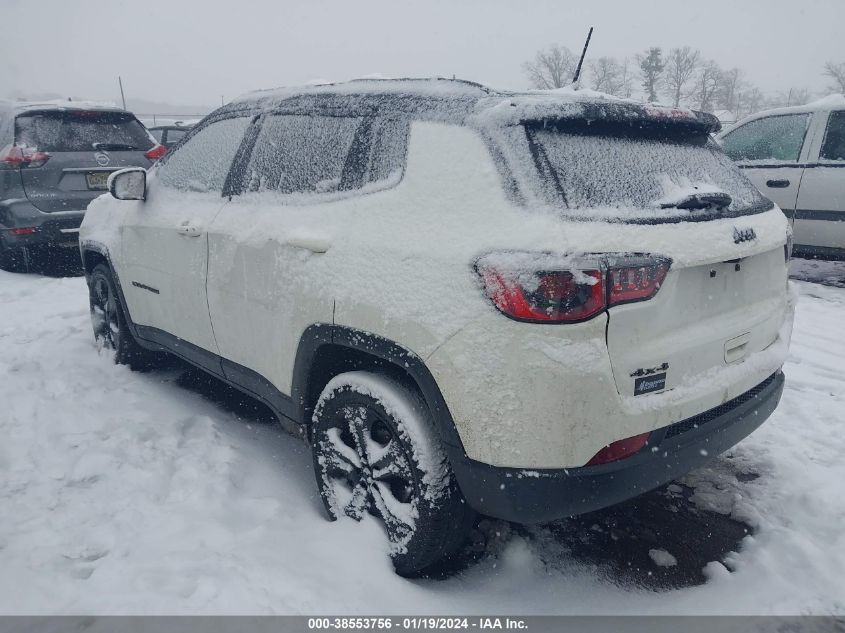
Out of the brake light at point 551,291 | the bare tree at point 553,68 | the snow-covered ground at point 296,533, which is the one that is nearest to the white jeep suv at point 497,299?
the brake light at point 551,291

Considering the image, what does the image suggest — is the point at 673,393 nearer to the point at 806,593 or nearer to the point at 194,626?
the point at 806,593

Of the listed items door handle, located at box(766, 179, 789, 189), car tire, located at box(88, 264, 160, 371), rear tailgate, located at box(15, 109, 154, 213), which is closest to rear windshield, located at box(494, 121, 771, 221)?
car tire, located at box(88, 264, 160, 371)

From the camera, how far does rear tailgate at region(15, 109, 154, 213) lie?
6.54 metres

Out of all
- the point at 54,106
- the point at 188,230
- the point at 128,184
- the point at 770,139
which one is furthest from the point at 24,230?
the point at 770,139

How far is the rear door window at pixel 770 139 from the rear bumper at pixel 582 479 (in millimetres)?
6042

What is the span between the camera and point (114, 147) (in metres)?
6.92

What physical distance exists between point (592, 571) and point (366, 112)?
2.05 m

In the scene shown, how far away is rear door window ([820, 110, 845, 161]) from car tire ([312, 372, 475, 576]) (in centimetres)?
643

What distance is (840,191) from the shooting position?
642 centimetres

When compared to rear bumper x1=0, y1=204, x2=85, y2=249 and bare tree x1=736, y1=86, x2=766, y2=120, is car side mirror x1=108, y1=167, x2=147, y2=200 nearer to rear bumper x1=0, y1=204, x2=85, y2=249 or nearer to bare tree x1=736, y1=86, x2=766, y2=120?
rear bumper x1=0, y1=204, x2=85, y2=249

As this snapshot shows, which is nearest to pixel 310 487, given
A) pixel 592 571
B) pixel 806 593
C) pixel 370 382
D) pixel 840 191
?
pixel 370 382

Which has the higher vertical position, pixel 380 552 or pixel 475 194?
pixel 475 194


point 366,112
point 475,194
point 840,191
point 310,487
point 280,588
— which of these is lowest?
point 310,487

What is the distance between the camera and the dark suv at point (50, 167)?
6.51m
